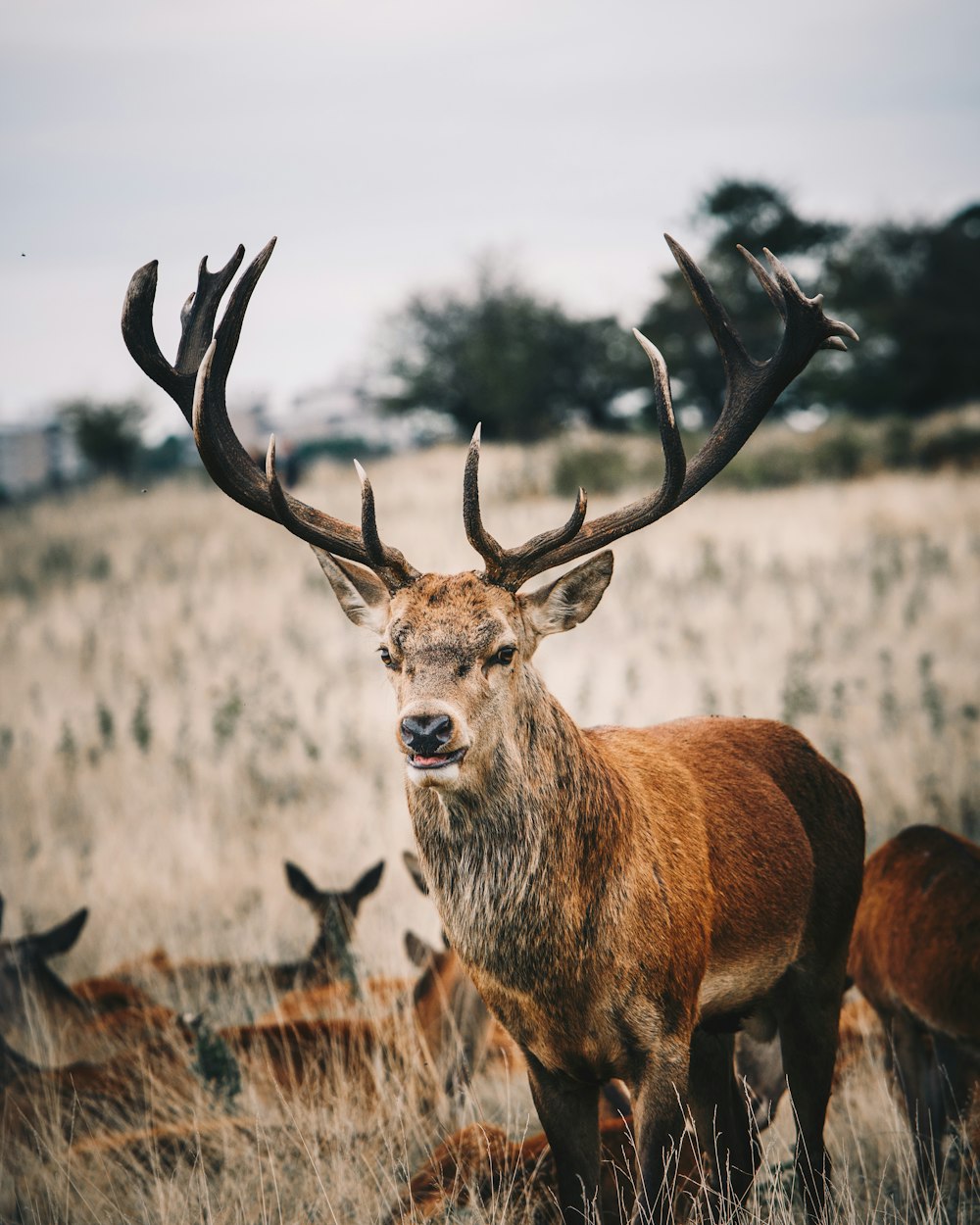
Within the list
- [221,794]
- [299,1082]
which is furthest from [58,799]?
[299,1082]

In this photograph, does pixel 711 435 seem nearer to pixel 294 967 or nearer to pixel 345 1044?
pixel 345 1044

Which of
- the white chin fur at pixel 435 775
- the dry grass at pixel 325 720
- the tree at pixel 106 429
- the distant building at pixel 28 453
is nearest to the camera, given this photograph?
the white chin fur at pixel 435 775

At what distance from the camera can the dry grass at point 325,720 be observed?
3.84 metres

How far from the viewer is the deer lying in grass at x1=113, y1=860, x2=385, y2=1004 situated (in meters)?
5.34

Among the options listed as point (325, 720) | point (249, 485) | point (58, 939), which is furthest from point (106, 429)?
point (249, 485)

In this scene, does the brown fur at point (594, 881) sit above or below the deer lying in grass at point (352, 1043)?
above

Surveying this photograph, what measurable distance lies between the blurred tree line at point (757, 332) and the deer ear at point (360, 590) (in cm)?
2701

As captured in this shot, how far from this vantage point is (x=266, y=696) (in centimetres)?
1086

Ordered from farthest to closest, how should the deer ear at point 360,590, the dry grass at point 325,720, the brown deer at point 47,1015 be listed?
the brown deer at point 47,1015
the dry grass at point 325,720
the deer ear at point 360,590

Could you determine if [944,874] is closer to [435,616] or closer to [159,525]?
[435,616]

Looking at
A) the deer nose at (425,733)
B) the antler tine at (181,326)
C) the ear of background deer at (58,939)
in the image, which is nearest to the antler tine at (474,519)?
the deer nose at (425,733)

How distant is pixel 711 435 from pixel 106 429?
1196 inches

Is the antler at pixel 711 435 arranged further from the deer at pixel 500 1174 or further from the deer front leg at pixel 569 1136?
the deer at pixel 500 1174

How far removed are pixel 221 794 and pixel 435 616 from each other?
19.4 ft
